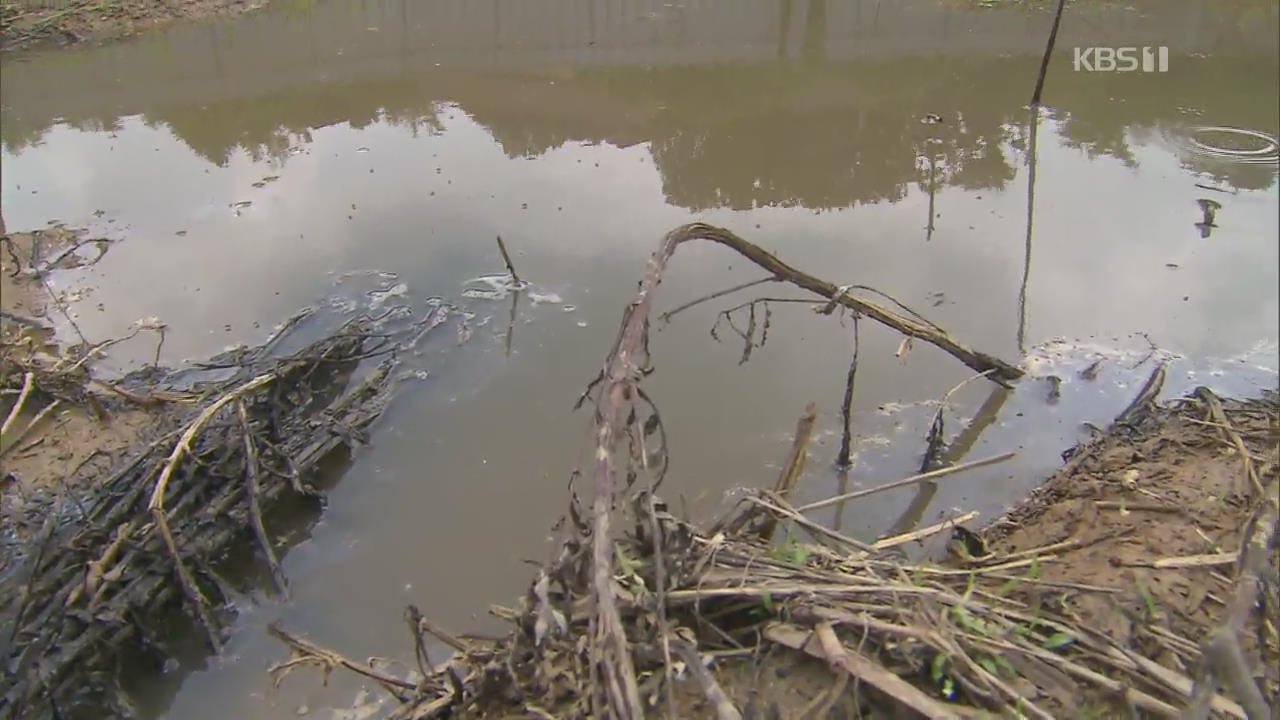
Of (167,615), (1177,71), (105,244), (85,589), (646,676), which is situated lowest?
(167,615)

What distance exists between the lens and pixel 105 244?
7840 mm

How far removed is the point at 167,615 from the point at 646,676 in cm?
287

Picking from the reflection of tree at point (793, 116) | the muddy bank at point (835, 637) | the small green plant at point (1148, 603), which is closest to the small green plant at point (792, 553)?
the muddy bank at point (835, 637)

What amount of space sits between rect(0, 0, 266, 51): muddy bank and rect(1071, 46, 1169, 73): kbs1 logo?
12046 millimetres

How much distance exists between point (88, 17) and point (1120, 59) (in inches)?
570

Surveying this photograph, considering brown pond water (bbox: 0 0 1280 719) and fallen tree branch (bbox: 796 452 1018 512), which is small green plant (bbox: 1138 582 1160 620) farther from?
brown pond water (bbox: 0 0 1280 719)

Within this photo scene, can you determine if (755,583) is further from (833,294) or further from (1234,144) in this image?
(1234,144)

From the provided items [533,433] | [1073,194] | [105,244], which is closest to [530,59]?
[105,244]

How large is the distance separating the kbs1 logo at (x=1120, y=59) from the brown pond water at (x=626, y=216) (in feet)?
0.81

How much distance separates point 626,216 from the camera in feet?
25.9

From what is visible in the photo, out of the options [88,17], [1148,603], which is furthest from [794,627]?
[88,17]

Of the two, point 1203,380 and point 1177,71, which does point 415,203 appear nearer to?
point 1203,380

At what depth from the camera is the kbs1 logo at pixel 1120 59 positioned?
34.6 feet

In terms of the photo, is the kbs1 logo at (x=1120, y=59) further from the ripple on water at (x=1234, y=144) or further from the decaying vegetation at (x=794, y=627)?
the decaying vegetation at (x=794, y=627)
